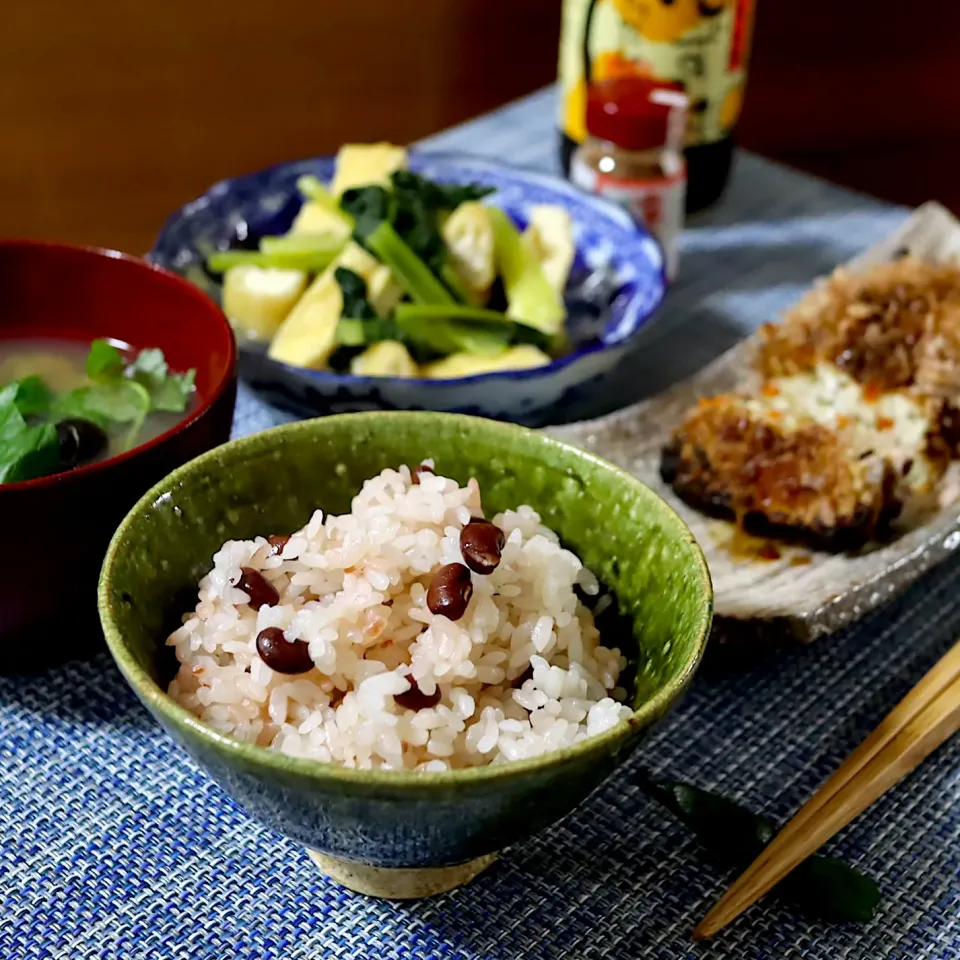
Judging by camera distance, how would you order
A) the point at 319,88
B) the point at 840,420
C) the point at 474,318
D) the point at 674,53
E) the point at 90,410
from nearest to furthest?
the point at 90,410 → the point at 840,420 → the point at 474,318 → the point at 674,53 → the point at 319,88

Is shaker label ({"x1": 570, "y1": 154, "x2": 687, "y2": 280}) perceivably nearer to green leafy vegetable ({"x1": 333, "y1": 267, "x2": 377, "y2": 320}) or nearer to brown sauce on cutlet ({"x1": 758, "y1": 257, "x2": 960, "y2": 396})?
brown sauce on cutlet ({"x1": 758, "y1": 257, "x2": 960, "y2": 396})

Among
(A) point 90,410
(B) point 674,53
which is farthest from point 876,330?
(A) point 90,410

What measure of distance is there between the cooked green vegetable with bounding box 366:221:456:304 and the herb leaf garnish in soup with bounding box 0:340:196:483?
2.03ft

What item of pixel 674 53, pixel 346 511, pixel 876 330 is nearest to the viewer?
pixel 346 511

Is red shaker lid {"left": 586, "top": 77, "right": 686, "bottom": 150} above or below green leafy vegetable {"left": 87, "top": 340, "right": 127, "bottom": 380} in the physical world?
above

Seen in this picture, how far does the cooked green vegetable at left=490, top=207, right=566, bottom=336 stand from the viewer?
86.9 inches

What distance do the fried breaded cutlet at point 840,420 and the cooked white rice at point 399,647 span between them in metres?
0.57

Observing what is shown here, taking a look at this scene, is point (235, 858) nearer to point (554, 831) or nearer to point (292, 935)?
point (292, 935)

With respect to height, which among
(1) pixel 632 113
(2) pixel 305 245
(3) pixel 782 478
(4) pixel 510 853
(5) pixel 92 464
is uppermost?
(1) pixel 632 113

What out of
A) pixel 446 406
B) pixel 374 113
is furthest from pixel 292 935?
pixel 374 113

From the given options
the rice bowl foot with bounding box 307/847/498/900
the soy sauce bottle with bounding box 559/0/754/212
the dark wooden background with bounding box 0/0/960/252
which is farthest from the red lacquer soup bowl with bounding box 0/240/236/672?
the dark wooden background with bounding box 0/0/960/252

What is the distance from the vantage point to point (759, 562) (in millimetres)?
1787

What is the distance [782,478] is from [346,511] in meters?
0.73

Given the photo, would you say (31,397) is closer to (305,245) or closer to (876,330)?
(305,245)
